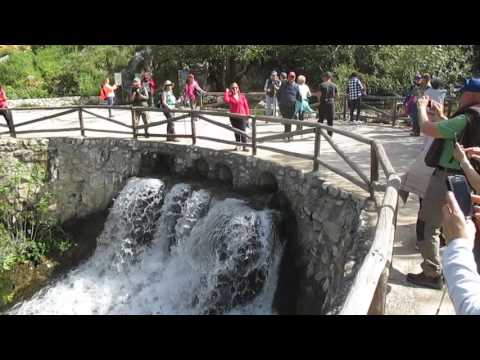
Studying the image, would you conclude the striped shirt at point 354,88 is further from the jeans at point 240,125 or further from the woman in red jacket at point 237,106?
the jeans at point 240,125

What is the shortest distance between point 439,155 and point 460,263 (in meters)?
2.24

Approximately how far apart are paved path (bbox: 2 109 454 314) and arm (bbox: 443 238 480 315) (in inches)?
74.8

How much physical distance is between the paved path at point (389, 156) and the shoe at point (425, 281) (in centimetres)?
6

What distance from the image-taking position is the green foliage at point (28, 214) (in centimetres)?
1092

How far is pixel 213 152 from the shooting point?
9367 mm

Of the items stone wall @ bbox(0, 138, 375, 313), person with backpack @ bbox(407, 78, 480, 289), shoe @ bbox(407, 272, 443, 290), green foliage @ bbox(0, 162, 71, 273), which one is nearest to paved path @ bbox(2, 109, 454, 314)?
shoe @ bbox(407, 272, 443, 290)

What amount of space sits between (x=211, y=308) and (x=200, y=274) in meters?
0.72

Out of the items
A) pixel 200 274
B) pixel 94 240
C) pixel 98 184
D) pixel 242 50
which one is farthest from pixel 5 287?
pixel 242 50

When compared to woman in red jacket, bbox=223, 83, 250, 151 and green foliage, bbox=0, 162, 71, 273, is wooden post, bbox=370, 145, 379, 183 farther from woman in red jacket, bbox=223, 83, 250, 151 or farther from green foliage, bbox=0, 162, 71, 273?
green foliage, bbox=0, 162, 71, 273

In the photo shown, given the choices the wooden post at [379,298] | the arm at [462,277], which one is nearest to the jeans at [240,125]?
the wooden post at [379,298]

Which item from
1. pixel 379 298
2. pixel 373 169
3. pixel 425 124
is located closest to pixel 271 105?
pixel 373 169

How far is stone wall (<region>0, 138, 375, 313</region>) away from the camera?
5.69m

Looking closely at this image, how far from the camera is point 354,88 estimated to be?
13.2 meters

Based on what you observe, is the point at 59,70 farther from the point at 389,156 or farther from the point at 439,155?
the point at 439,155
